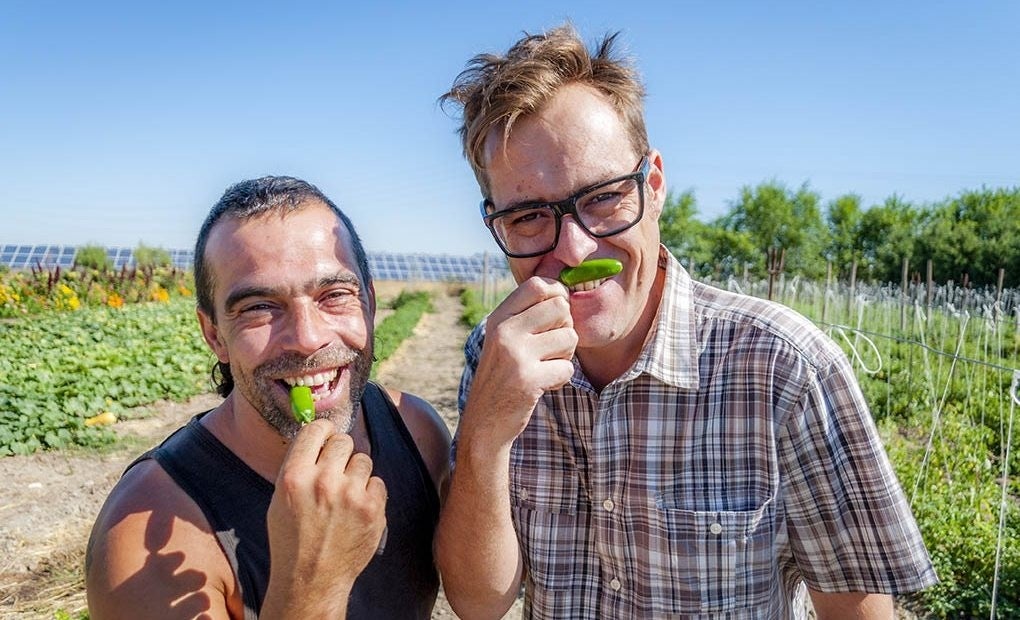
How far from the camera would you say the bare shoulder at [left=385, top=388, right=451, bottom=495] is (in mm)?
2203

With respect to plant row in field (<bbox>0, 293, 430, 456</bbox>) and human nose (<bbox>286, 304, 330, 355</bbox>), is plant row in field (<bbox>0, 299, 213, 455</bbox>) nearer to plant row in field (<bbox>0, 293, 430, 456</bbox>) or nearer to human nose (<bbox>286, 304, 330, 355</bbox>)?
plant row in field (<bbox>0, 293, 430, 456</bbox>)

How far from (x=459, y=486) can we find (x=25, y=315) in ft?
63.2

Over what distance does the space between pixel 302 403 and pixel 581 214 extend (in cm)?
83

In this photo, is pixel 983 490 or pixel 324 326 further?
pixel 983 490

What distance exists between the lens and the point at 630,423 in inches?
72.5

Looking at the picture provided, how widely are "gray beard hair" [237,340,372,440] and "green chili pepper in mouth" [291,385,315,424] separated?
0.05m

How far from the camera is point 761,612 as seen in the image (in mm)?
1785

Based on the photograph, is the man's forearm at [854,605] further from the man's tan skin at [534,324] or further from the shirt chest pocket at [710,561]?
the shirt chest pocket at [710,561]

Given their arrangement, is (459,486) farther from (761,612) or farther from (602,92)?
(602,92)

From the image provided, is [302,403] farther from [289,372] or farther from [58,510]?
[58,510]

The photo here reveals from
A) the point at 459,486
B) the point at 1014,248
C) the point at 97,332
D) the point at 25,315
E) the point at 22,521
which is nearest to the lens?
the point at 459,486

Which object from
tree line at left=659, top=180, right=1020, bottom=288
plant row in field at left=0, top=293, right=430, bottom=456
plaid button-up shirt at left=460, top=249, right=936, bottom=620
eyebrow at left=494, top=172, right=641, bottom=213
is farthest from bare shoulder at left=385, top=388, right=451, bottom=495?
tree line at left=659, top=180, right=1020, bottom=288

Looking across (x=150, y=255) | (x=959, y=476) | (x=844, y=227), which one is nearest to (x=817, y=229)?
(x=844, y=227)

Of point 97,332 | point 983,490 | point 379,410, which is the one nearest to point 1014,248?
point 983,490
